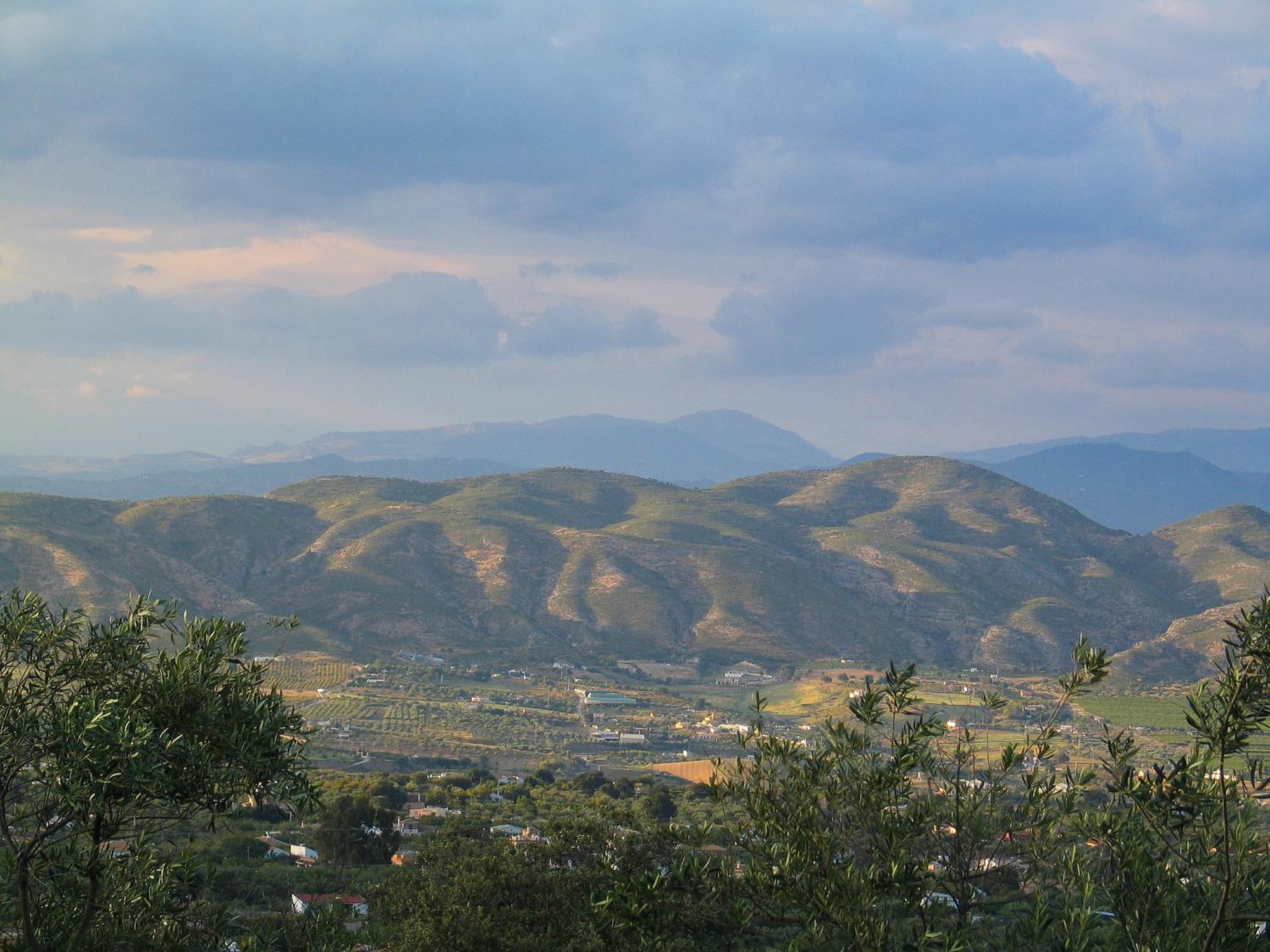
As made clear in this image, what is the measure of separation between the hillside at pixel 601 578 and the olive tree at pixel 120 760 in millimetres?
95228

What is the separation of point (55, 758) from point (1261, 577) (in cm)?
16864

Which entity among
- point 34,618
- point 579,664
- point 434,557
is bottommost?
point 579,664

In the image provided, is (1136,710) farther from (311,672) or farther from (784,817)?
(784,817)

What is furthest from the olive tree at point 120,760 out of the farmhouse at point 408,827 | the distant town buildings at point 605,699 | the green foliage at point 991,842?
the distant town buildings at point 605,699

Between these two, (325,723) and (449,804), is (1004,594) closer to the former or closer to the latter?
(325,723)

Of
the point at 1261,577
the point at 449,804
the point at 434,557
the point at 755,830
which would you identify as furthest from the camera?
the point at 1261,577

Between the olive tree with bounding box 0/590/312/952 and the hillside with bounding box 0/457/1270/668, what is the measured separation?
9523 cm

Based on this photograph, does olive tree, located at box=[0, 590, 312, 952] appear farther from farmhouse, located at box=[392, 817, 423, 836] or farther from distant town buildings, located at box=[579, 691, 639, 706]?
distant town buildings, located at box=[579, 691, 639, 706]

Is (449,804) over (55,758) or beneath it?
beneath

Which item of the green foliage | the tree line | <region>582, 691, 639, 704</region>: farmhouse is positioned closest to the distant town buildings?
<region>582, 691, 639, 704</region>: farmhouse

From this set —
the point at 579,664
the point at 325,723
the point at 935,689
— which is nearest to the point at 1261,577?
the point at 935,689

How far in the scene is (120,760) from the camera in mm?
9023

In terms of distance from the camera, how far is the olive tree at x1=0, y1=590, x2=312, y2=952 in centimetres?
927

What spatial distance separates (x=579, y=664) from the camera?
122 m
